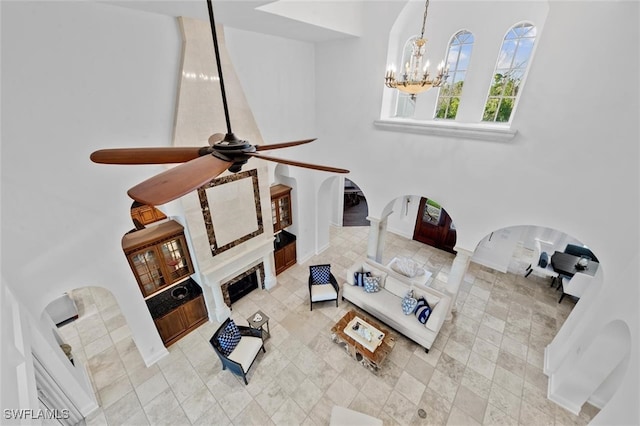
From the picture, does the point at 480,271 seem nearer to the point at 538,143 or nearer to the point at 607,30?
the point at 538,143

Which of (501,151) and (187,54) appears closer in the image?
(187,54)

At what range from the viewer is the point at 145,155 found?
1960 mm

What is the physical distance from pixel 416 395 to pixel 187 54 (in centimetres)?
718

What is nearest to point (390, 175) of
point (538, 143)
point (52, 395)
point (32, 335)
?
point (538, 143)

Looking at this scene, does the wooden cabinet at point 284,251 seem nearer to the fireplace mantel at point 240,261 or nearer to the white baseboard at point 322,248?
the fireplace mantel at point 240,261

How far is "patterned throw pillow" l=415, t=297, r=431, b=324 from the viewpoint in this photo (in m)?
5.54

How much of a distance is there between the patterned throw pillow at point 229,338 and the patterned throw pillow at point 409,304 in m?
3.69

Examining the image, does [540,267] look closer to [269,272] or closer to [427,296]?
[427,296]

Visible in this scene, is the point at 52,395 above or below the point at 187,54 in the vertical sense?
below

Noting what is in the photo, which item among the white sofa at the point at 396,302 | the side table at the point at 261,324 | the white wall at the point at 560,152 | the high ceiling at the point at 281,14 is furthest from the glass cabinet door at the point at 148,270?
the white wall at the point at 560,152

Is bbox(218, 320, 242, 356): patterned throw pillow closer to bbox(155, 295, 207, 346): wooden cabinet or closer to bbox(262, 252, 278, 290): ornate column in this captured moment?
bbox(155, 295, 207, 346): wooden cabinet

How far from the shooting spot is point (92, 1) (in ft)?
10.5

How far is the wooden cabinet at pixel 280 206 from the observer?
7.17 meters

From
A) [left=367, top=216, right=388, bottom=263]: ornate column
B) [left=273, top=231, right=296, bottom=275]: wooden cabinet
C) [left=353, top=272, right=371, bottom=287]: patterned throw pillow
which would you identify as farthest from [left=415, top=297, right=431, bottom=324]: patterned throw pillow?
[left=273, top=231, right=296, bottom=275]: wooden cabinet
